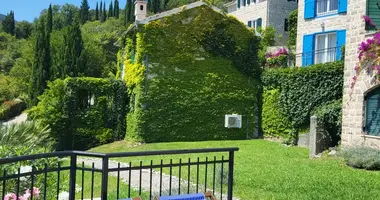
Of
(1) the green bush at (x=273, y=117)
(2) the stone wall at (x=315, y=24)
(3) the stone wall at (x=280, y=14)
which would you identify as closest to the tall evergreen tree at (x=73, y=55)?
(3) the stone wall at (x=280, y=14)

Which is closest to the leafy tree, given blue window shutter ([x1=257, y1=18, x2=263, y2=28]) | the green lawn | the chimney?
blue window shutter ([x1=257, y1=18, x2=263, y2=28])

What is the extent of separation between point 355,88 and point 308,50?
349 inches

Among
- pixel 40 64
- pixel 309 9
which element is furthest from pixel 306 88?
pixel 40 64

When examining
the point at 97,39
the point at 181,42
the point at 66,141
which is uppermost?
the point at 97,39

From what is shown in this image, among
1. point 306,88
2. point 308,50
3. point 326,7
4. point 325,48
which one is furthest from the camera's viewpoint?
point 308,50

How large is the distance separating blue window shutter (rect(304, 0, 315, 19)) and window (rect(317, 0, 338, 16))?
0.30 m

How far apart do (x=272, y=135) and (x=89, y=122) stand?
33.0ft

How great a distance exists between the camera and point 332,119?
1502 centimetres

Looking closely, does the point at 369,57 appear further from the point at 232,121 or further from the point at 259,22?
the point at 259,22

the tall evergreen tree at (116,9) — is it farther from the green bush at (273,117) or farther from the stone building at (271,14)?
the green bush at (273,117)

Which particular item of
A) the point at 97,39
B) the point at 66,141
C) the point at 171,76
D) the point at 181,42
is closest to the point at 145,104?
the point at 171,76

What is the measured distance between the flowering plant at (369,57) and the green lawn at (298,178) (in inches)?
120

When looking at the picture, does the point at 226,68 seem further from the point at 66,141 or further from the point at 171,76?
the point at 66,141

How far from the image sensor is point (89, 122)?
2205 cm
